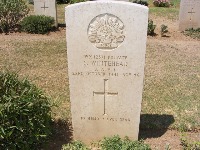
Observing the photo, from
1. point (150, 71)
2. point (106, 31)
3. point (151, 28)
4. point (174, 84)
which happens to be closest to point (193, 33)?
point (151, 28)

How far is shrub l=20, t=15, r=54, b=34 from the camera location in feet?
35.8

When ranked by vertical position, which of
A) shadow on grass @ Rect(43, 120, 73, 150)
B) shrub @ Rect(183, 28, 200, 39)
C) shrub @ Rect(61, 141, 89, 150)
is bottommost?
shadow on grass @ Rect(43, 120, 73, 150)

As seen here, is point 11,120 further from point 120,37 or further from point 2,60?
point 2,60

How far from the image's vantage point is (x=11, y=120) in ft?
13.8

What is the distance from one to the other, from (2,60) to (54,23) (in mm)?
3483

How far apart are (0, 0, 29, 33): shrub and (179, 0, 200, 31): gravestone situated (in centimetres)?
557

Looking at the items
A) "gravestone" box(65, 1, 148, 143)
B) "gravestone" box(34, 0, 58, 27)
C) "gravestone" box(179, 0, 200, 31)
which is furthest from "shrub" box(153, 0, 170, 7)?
"gravestone" box(65, 1, 148, 143)

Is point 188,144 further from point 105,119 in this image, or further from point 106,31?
point 106,31

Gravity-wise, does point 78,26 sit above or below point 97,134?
above

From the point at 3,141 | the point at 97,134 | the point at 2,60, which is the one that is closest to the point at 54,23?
the point at 2,60

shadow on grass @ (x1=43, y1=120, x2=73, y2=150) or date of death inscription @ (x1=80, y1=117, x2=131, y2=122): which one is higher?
date of death inscription @ (x1=80, y1=117, x2=131, y2=122)

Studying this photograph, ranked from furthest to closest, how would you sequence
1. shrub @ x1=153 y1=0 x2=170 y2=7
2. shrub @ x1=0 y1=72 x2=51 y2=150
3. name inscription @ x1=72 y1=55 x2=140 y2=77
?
shrub @ x1=153 y1=0 x2=170 y2=7
name inscription @ x1=72 y1=55 x2=140 y2=77
shrub @ x1=0 y1=72 x2=51 y2=150

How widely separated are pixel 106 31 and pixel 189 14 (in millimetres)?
8012

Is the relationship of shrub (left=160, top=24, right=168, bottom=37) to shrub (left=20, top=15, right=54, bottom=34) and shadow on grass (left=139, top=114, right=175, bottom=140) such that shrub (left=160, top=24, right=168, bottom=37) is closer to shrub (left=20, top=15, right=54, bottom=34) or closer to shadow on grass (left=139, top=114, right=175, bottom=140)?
shrub (left=20, top=15, right=54, bottom=34)
